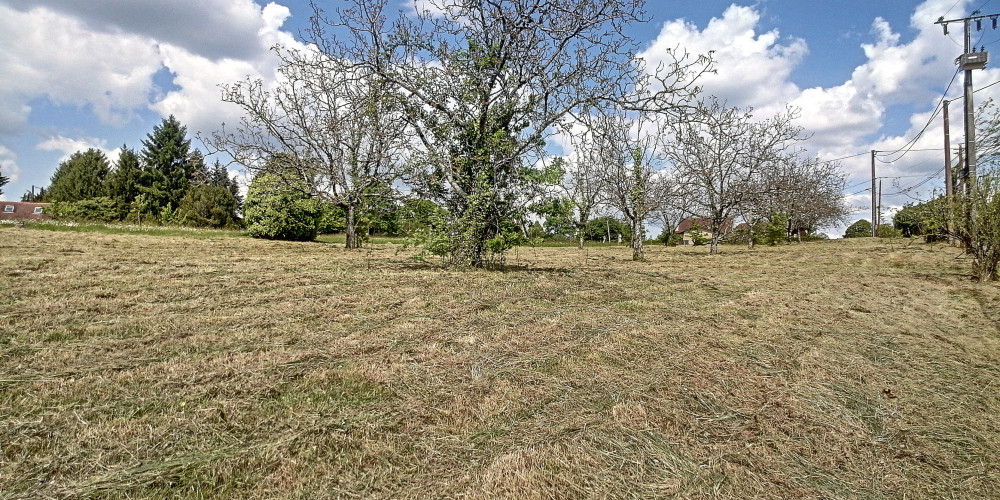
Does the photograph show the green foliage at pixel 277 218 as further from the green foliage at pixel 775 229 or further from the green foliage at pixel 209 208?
the green foliage at pixel 775 229

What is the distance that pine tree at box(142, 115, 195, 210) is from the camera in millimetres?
39188

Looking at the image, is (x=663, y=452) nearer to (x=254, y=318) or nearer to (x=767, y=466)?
(x=767, y=466)

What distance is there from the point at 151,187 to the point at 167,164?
3.03m

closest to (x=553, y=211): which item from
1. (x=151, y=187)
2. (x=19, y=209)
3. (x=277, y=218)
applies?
(x=277, y=218)

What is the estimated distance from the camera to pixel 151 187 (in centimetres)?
3903

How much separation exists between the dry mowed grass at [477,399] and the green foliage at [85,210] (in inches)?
1260

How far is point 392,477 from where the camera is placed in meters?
1.68

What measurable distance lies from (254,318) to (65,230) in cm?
1761

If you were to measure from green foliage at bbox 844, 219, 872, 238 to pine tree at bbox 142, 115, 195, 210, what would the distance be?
206 feet

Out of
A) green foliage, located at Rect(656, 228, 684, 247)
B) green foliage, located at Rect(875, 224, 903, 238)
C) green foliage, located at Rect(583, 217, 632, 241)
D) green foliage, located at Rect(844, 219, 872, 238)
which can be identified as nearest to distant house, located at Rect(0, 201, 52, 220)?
green foliage, located at Rect(583, 217, 632, 241)

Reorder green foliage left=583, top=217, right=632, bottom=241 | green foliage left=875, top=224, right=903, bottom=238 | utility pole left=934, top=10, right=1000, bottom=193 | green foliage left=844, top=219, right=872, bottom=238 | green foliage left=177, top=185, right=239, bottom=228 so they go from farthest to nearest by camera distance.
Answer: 1. green foliage left=844, top=219, right=872, bottom=238
2. green foliage left=583, top=217, right=632, bottom=241
3. green foliage left=177, top=185, right=239, bottom=228
4. green foliage left=875, top=224, right=903, bottom=238
5. utility pole left=934, top=10, right=1000, bottom=193

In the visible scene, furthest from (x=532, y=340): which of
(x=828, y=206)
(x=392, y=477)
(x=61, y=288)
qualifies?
(x=828, y=206)

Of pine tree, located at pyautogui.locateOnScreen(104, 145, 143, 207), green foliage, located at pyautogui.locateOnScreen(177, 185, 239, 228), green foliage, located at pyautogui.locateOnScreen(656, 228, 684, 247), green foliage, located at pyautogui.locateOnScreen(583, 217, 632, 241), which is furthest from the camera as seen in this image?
green foliage, located at pyautogui.locateOnScreen(583, 217, 632, 241)

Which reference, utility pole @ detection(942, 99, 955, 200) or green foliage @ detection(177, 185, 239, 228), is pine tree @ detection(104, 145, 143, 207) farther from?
utility pole @ detection(942, 99, 955, 200)
